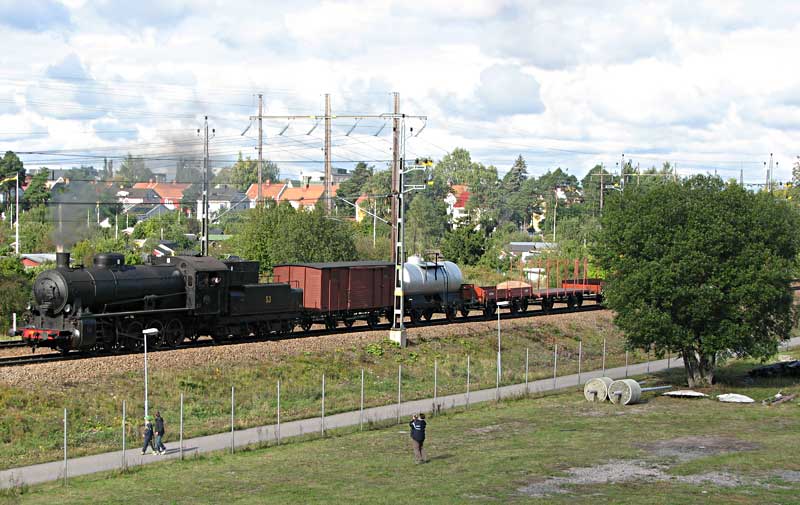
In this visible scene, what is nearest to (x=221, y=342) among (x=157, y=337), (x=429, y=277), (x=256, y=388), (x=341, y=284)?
(x=157, y=337)

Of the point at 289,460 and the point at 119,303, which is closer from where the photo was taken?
the point at 289,460

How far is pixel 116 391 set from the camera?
109 feet

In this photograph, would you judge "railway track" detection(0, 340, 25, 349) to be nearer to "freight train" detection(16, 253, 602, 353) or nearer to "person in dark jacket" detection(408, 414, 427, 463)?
"freight train" detection(16, 253, 602, 353)

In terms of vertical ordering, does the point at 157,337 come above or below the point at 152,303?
below

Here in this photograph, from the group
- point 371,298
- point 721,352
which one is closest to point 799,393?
point 721,352

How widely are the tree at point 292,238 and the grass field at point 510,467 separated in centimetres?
3288

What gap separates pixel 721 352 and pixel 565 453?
1894 centimetres

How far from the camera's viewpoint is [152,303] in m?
37.5

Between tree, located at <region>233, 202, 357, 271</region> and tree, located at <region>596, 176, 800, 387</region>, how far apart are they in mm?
28713

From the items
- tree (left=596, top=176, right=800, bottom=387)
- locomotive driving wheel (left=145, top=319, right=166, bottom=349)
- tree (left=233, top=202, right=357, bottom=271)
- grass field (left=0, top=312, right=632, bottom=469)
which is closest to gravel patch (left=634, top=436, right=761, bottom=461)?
tree (left=596, top=176, right=800, bottom=387)

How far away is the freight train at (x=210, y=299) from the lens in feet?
115

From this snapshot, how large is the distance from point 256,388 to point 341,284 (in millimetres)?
10850

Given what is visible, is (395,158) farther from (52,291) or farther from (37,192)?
(37,192)

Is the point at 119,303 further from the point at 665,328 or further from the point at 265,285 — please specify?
the point at 665,328
